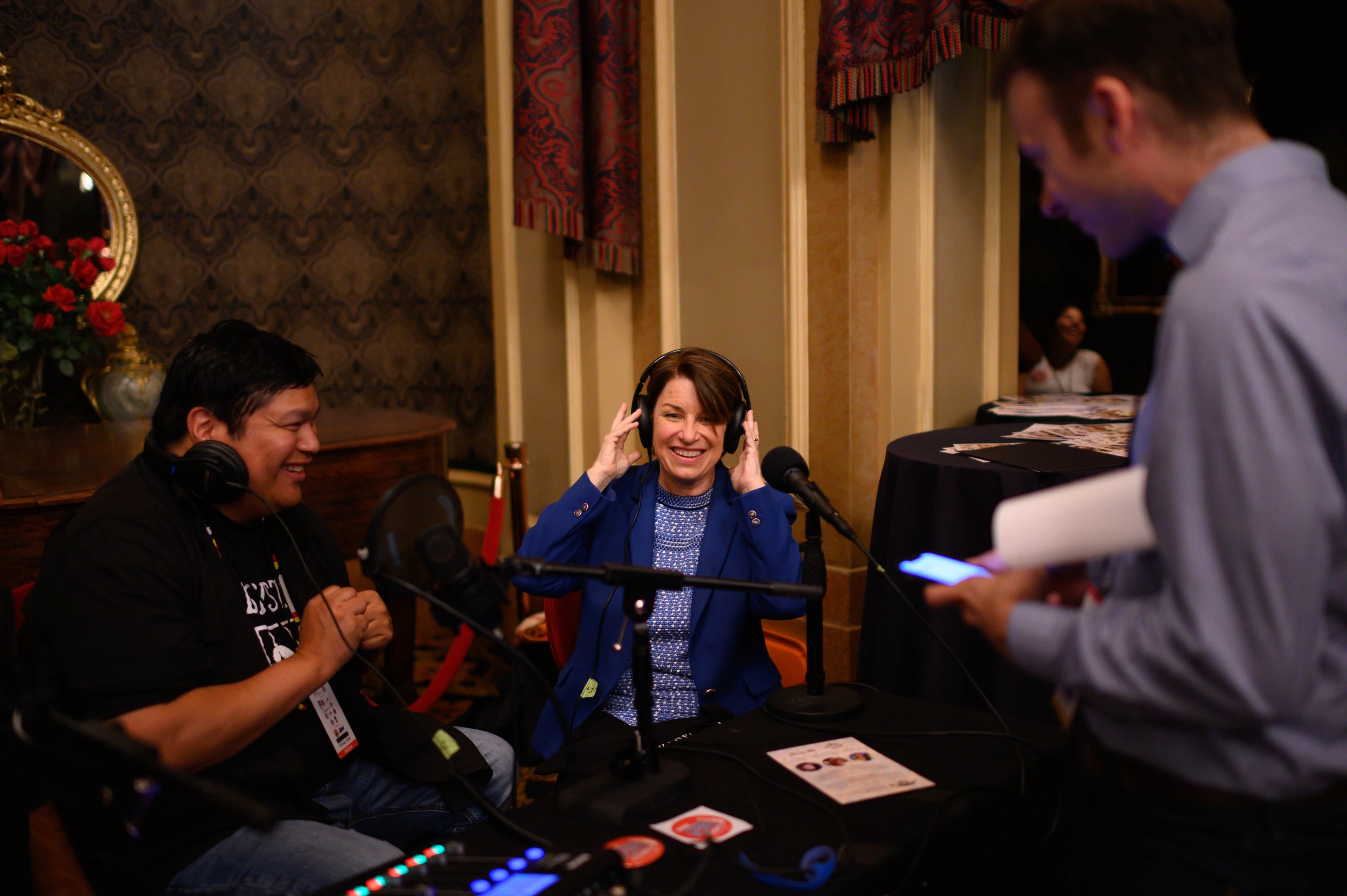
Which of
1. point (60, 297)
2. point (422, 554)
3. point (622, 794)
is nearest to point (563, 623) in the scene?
point (622, 794)

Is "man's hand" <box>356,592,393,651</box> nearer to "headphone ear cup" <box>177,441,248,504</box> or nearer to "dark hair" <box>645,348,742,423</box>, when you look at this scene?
"headphone ear cup" <box>177,441,248,504</box>

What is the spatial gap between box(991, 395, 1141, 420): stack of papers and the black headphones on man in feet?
7.50

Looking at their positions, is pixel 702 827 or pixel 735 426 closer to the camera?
pixel 702 827

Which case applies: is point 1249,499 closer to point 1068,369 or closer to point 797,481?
point 797,481

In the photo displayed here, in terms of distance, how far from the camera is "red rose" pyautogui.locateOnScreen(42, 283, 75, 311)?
3430mm

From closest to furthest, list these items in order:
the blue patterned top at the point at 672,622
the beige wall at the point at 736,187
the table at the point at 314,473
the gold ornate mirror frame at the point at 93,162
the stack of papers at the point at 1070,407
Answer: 1. the blue patterned top at the point at 672,622
2. the table at the point at 314,473
3. the stack of papers at the point at 1070,407
4. the beige wall at the point at 736,187
5. the gold ornate mirror frame at the point at 93,162

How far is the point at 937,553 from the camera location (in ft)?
7.23

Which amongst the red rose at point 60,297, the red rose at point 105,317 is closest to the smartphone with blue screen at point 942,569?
the red rose at point 105,317

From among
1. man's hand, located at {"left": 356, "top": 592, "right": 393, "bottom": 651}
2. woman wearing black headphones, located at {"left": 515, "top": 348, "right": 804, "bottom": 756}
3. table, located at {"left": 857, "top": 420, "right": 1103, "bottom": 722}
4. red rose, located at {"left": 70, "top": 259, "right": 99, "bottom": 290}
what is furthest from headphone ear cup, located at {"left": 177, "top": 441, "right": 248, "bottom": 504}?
red rose, located at {"left": 70, "top": 259, "right": 99, "bottom": 290}

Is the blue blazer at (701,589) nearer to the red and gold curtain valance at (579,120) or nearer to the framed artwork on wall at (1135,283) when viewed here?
the red and gold curtain valance at (579,120)

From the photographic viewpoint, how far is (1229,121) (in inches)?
30.8

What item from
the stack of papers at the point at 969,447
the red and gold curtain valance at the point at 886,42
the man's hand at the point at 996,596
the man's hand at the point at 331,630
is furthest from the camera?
the red and gold curtain valance at the point at 886,42

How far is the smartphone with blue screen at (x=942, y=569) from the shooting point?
105 cm

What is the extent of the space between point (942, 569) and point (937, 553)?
3.89 feet
